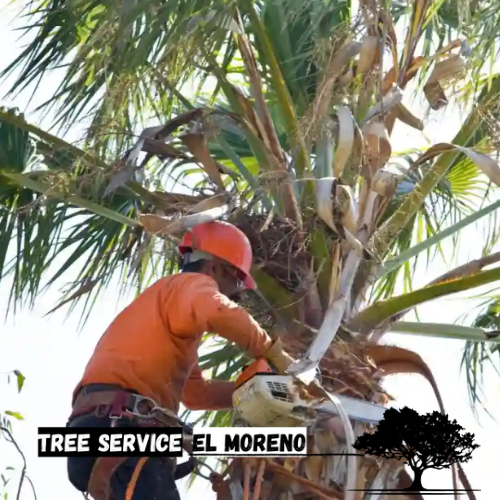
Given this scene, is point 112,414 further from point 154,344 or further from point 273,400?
point 273,400

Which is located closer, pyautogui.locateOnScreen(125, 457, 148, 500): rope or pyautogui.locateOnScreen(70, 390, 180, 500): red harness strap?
pyautogui.locateOnScreen(125, 457, 148, 500): rope

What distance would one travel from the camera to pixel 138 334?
5.06 meters

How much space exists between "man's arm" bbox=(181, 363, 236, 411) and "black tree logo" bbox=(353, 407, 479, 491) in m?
0.78

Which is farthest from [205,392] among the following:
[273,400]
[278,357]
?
[273,400]

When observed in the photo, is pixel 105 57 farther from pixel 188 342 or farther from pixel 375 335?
pixel 375 335

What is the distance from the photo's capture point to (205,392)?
552 cm

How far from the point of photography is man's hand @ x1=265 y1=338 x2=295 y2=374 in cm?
495

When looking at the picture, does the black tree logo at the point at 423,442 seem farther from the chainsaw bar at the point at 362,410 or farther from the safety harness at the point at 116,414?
the safety harness at the point at 116,414

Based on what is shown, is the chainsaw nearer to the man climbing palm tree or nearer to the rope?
the man climbing palm tree

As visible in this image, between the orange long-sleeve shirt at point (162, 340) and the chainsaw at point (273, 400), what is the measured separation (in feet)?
0.51

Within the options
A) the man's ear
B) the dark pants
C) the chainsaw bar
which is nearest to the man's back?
the dark pants

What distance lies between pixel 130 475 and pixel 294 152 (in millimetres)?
1691

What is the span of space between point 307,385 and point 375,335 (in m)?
0.95

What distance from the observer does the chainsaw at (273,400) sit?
470cm
